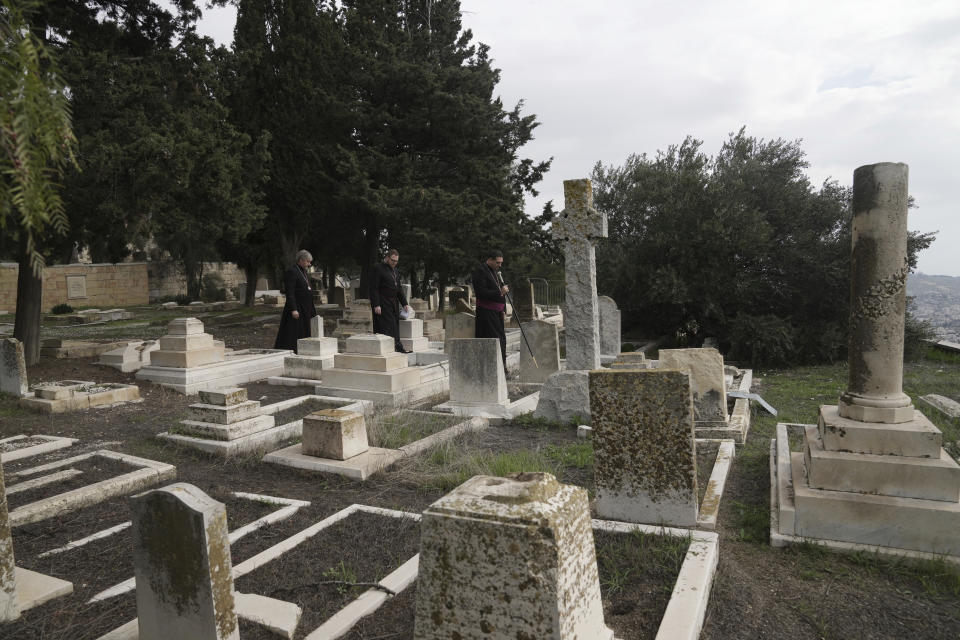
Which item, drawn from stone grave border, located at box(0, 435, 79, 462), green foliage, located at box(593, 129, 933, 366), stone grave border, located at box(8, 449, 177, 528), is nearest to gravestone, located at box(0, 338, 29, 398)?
stone grave border, located at box(0, 435, 79, 462)

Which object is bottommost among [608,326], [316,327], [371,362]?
[371,362]

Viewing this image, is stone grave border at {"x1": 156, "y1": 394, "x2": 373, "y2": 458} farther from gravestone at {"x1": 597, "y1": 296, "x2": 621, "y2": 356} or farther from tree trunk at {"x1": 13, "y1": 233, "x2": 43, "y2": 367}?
gravestone at {"x1": 597, "y1": 296, "x2": 621, "y2": 356}

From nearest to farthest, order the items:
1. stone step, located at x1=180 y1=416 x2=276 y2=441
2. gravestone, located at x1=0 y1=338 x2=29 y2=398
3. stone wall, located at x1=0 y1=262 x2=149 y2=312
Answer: stone step, located at x1=180 y1=416 x2=276 y2=441 < gravestone, located at x1=0 y1=338 x2=29 y2=398 < stone wall, located at x1=0 y1=262 x2=149 y2=312

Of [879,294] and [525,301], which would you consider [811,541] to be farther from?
[525,301]

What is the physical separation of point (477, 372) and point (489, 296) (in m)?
1.73

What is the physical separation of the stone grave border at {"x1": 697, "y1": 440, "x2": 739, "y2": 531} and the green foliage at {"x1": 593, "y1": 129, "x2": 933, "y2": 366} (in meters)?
7.58

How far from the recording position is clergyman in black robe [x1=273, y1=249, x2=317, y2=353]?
9.93 metres

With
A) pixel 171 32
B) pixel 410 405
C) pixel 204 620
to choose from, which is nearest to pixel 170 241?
pixel 171 32

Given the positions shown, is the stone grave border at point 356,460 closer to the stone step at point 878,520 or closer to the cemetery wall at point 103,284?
the stone step at point 878,520

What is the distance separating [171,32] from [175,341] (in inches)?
230

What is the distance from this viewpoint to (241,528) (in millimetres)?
3832

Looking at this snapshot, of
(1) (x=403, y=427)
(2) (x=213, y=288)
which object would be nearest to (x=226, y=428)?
(1) (x=403, y=427)

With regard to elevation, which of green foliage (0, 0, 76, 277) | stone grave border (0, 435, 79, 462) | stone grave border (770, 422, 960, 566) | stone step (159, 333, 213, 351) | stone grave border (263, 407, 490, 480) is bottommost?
stone grave border (770, 422, 960, 566)

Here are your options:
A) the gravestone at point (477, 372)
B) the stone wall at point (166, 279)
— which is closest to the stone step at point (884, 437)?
the gravestone at point (477, 372)
